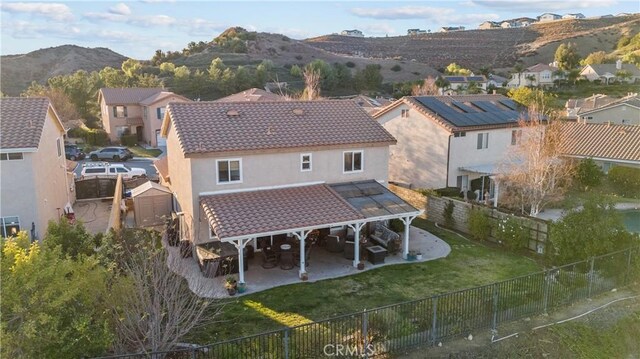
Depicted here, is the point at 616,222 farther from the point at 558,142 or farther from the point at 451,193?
the point at 558,142

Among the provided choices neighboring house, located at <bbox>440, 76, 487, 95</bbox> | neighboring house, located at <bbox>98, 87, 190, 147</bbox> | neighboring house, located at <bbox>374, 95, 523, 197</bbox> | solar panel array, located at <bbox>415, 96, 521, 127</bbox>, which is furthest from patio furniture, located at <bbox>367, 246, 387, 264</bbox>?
neighboring house, located at <bbox>440, 76, 487, 95</bbox>

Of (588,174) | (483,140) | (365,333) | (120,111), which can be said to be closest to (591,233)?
(365,333)

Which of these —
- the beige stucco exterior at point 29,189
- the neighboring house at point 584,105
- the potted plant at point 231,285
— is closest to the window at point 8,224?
the beige stucco exterior at point 29,189

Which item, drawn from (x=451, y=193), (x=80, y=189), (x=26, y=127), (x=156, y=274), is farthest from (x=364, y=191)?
(x=80, y=189)

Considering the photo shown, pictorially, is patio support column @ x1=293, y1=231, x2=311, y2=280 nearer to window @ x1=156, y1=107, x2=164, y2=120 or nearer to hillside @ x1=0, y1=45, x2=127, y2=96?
window @ x1=156, y1=107, x2=164, y2=120

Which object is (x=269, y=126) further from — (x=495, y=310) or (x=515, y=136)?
(x=515, y=136)

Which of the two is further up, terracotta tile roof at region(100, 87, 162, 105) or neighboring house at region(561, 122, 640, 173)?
terracotta tile roof at region(100, 87, 162, 105)

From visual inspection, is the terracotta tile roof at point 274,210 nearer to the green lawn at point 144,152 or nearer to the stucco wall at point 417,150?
the stucco wall at point 417,150
